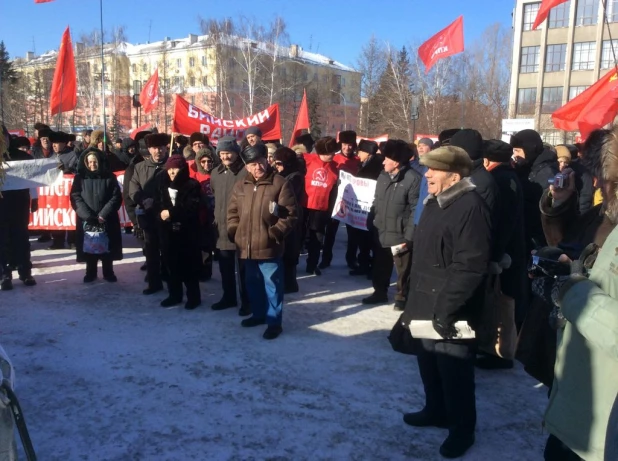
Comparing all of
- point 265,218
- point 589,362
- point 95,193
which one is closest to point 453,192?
point 589,362

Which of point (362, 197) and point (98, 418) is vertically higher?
point (362, 197)

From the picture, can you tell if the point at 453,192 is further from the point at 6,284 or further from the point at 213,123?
the point at 213,123

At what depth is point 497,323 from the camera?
3.32 m

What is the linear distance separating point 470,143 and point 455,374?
1.73m

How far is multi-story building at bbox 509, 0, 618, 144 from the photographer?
50500 millimetres

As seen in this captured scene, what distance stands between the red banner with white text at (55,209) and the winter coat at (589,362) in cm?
775

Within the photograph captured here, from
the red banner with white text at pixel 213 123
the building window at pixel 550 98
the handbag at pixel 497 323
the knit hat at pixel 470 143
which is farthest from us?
the building window at pixel 550 98

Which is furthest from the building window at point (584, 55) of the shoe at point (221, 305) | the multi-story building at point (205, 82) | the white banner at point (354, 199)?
the shoe at point (221, 305)

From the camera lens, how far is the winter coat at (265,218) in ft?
16.1

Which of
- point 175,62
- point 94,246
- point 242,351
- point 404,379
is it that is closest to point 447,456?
point 404,379

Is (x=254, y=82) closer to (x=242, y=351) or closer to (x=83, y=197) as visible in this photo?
(x=83, y=197)

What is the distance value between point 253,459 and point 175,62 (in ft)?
212

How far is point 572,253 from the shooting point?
251cm

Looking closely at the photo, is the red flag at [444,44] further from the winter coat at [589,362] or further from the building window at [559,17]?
the building window at [559,17]
